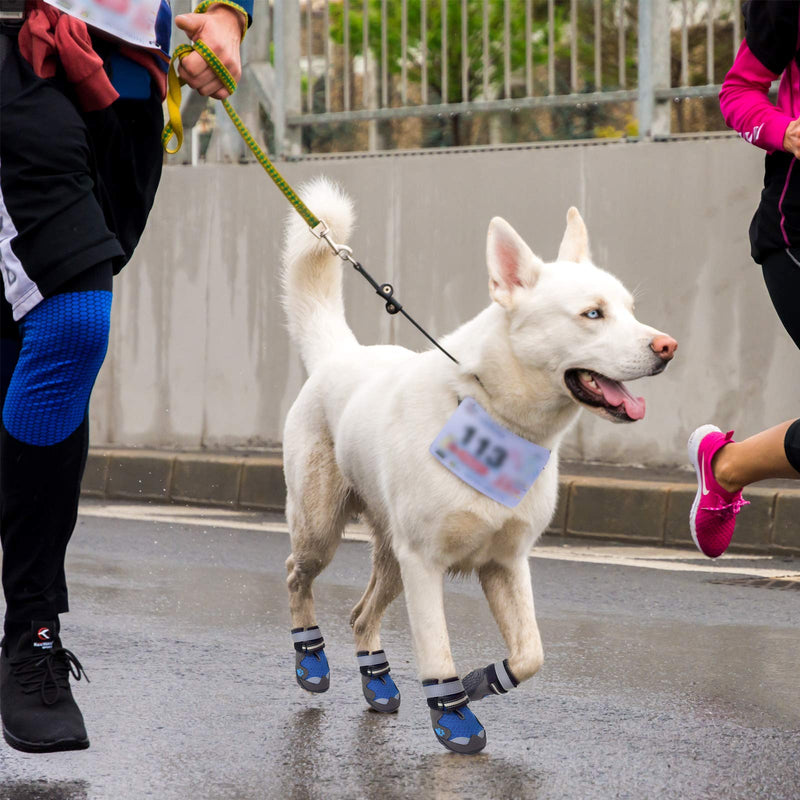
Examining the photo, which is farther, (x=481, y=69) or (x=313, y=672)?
(x=481, y=69)

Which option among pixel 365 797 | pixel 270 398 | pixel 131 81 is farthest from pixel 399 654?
pixel 270 398

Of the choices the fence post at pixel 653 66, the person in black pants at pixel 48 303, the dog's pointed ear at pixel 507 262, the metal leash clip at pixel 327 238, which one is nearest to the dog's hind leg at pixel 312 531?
the metal leash clip at pixel 327 238

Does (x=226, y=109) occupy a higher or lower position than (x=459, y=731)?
higher

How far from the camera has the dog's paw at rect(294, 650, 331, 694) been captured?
4027 mm

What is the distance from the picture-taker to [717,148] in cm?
825

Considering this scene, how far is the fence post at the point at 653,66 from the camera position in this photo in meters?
8.39

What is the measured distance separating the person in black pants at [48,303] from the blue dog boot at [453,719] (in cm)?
83

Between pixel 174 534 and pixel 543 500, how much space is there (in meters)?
4.04

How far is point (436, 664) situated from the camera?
11.4ft

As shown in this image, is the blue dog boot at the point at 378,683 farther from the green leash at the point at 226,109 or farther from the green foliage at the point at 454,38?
the green foliage at the point at 454,38

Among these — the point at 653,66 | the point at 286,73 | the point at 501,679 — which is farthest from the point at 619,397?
the point at 286,73

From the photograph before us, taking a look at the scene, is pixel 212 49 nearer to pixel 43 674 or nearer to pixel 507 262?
pixel 507 262

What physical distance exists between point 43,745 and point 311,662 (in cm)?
119

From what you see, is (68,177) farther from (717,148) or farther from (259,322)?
(259,322)
